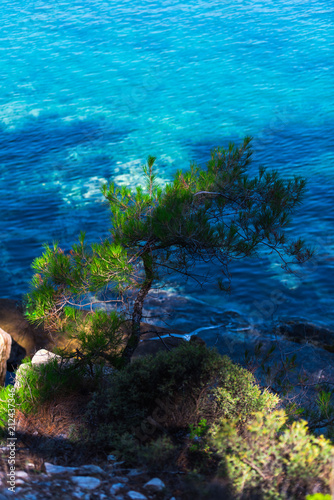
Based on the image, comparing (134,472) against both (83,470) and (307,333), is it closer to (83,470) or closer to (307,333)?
(83,470)

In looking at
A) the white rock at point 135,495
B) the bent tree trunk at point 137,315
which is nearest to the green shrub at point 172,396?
the white rock at point 135,495

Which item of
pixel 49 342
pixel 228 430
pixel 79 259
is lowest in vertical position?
pixel 49 342

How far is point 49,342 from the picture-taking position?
226 inches

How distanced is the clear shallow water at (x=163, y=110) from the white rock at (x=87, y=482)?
436 centimetres

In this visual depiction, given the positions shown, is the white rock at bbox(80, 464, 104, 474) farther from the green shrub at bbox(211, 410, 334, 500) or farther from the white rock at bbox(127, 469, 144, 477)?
the green shrub at bbox(211, 410, 334, 500)

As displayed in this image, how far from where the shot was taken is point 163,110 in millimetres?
16281

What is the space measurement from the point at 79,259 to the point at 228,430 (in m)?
1.88

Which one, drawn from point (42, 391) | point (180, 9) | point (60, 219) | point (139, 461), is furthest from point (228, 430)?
point (180, 9)

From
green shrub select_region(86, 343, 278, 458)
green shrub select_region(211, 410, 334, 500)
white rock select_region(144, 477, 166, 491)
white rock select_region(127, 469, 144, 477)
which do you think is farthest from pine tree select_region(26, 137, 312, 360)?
green shrub select_region(211, 410, 334, 500)

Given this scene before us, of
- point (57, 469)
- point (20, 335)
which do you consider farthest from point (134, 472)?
point (20, 335)

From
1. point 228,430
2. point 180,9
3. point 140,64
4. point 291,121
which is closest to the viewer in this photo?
point 228,430

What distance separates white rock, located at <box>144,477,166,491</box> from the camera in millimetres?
2511

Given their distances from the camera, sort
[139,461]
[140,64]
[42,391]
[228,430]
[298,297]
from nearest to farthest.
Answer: [228,430]
[139,461]
[42,391]
[298,297]
[140,64]

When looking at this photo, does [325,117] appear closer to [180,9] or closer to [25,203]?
[25,203]
